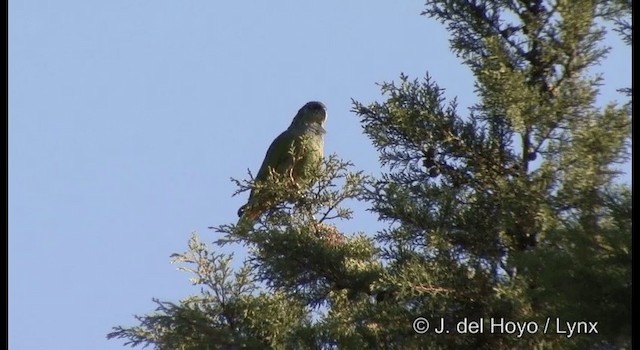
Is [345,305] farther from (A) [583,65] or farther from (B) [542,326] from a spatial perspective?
(A) [583,65]

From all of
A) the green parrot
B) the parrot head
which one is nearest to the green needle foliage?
the green parrot

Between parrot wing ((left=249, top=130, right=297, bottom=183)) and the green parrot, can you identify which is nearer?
the green parrot

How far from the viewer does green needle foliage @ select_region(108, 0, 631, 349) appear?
20.4 feet

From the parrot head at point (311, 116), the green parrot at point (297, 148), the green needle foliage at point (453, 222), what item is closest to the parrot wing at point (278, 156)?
the green parrot at point (297, 148)

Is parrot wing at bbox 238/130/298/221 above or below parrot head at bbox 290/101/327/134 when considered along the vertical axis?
below

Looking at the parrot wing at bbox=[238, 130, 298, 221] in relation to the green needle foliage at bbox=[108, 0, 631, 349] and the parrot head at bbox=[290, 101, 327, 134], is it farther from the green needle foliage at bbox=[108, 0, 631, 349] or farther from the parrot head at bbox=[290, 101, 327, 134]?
the green needle foliage at bbox=[108, 0, 631, 349]

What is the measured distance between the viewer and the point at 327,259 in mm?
6906

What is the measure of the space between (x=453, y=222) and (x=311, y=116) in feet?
12.2

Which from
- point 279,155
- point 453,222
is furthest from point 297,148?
point 453,222

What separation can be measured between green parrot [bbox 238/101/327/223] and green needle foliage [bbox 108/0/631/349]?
41.4 inches

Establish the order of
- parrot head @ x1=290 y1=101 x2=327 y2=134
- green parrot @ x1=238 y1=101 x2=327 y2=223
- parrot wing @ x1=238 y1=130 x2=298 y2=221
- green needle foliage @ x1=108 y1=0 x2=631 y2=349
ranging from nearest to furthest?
green needle foliage @ x1=108 y1=0 x2=631 y2=349 → green parrot @ x1=238 y1=101 x2=327 y2=223 → parrot wing @ x1=238 y1=130 x2=298 y2=221 → parrot head @ x1=290 y1=101 x2=327 y2=134

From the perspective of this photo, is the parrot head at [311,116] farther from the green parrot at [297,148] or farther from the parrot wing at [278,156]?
the parrot wing at [278,156]

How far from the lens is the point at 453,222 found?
259 inches

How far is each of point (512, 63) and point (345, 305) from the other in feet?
4.97
